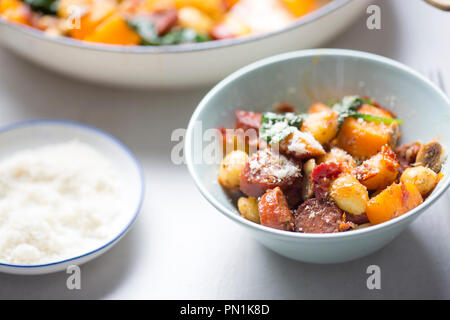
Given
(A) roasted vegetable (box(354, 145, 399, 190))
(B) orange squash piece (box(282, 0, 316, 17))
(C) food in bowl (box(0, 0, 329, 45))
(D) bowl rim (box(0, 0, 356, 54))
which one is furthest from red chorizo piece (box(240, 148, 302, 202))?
(B) orange squash piece (box(282, 0, 316, 17))

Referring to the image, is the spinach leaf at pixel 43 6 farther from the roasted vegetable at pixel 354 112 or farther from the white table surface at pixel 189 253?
the roasted vegetable at pixel 354 112

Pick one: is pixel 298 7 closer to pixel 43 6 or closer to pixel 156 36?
pixel 156 36

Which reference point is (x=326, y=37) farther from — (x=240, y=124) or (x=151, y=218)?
(x=151, y=218)

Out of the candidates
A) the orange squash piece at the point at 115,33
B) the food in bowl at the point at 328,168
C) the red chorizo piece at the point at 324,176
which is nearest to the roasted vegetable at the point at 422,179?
the food in bowl at the point at 328,168

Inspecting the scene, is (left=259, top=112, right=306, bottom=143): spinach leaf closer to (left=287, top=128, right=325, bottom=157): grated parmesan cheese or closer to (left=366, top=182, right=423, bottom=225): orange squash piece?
(left=287, top=128, right=325, bottom=157): grated parmesan cheese

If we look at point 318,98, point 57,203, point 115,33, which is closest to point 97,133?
point 57,203

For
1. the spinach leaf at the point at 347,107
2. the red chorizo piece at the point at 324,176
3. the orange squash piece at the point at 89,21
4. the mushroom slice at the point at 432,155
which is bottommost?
the red chorizo piece at the point at 324,176
